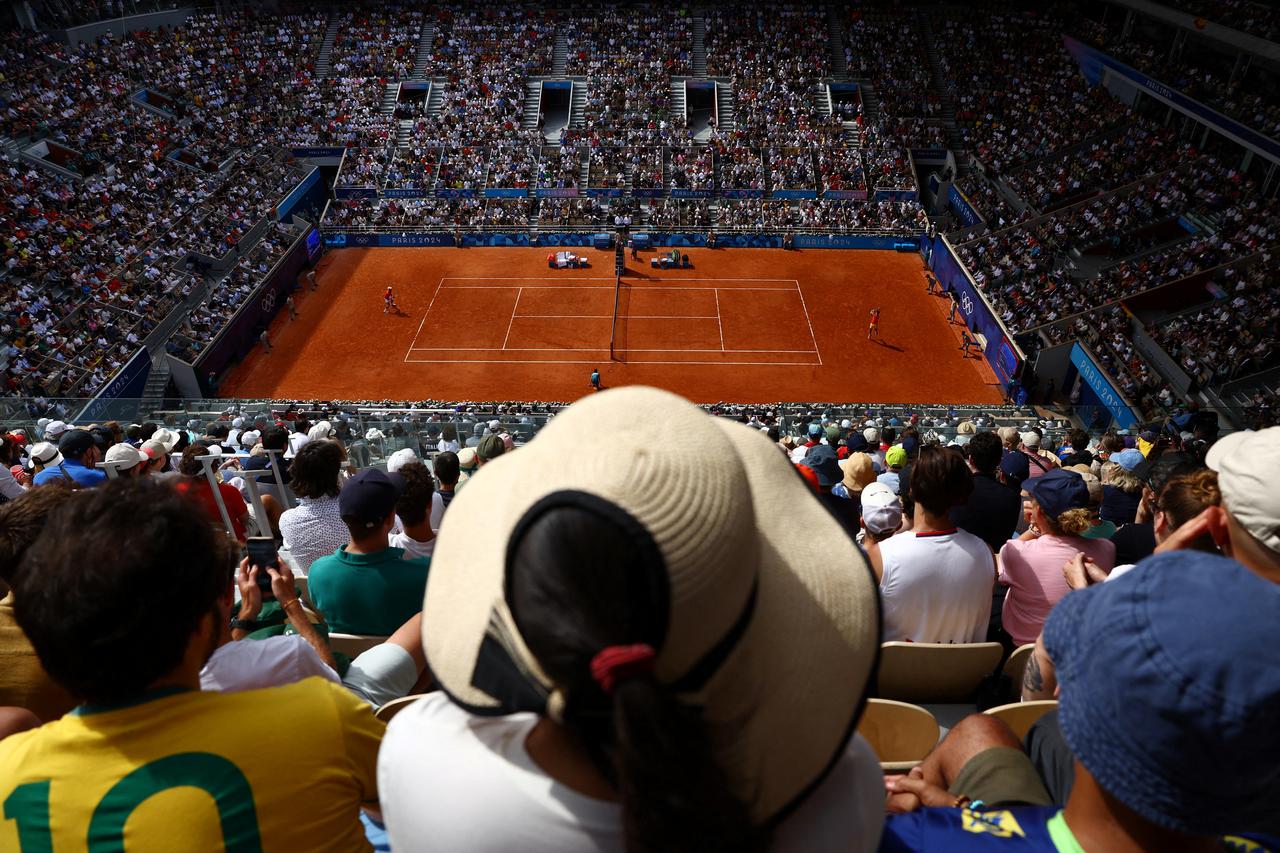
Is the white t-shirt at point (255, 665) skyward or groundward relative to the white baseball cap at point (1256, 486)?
groundward

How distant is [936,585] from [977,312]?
23.9 meters

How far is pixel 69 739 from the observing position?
6.55ft

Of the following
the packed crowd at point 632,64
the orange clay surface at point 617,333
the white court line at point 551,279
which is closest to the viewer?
the orange clay surface at point 617,333

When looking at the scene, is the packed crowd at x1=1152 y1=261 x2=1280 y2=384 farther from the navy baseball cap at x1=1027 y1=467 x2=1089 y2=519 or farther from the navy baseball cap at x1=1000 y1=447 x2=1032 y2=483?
the navy baseball cap at x1=1027 y1=467 x2=1089 y2=519

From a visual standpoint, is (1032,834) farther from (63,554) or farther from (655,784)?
(63,554)

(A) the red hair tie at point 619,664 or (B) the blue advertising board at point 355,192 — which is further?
(B) the blue advertising board at point 355,192

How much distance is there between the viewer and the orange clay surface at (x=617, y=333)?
24.3 meters

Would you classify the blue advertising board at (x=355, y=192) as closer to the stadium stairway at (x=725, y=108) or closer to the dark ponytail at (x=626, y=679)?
the stadium stairway at (x=725, y=108)

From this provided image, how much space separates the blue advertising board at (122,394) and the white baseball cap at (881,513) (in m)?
17.4

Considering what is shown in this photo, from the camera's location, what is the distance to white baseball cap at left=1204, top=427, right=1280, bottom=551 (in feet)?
8.39

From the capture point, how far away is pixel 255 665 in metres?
2.47

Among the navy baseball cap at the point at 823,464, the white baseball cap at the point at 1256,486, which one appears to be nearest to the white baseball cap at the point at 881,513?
the navy baseball cap at the point at 823,464

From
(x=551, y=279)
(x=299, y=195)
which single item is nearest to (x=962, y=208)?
(x=551, y=279)

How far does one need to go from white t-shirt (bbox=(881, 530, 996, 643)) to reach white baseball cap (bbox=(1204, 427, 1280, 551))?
1.62 m
